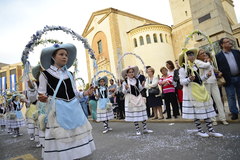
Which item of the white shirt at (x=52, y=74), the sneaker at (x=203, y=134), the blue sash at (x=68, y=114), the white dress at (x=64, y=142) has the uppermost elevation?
the white shirt at (x=52, y=74)

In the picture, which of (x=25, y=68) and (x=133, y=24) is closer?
(x=25, y=68)

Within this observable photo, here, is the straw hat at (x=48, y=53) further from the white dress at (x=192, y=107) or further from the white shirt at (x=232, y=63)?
the white shirt at (x=232, y=63)

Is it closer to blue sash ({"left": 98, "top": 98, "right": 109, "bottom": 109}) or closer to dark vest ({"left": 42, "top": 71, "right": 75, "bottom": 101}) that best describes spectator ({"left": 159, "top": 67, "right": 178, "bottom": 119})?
blue sash ({"left": 98, "top": 98, "right": 109, "bottom": 109})

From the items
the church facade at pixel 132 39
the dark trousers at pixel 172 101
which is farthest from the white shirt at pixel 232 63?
the church facade at pixel 132 39

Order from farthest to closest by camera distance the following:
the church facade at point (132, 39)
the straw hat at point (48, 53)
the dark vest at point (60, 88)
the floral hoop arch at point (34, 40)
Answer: the church facade at point (132, 39), the floral hoop arch at point (34, 40), the straw hat at point (48, 53), the dark vest at point (60, 88)

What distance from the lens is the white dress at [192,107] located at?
13.0 feet

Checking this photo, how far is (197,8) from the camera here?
8.35 meters

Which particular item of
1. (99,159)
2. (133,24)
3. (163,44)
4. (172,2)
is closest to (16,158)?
(99,159)

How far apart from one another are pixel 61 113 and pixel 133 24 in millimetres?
27978

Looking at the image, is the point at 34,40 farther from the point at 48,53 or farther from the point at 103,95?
the point at 103,95

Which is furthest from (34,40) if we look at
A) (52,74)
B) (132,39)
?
(132,39)

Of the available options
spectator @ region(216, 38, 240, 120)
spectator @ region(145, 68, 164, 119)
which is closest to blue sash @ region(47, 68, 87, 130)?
spectator @ region(216, 38, 240, 120)

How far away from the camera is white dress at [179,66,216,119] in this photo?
3.98 m

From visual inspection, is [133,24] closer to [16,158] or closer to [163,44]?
[163,44]
